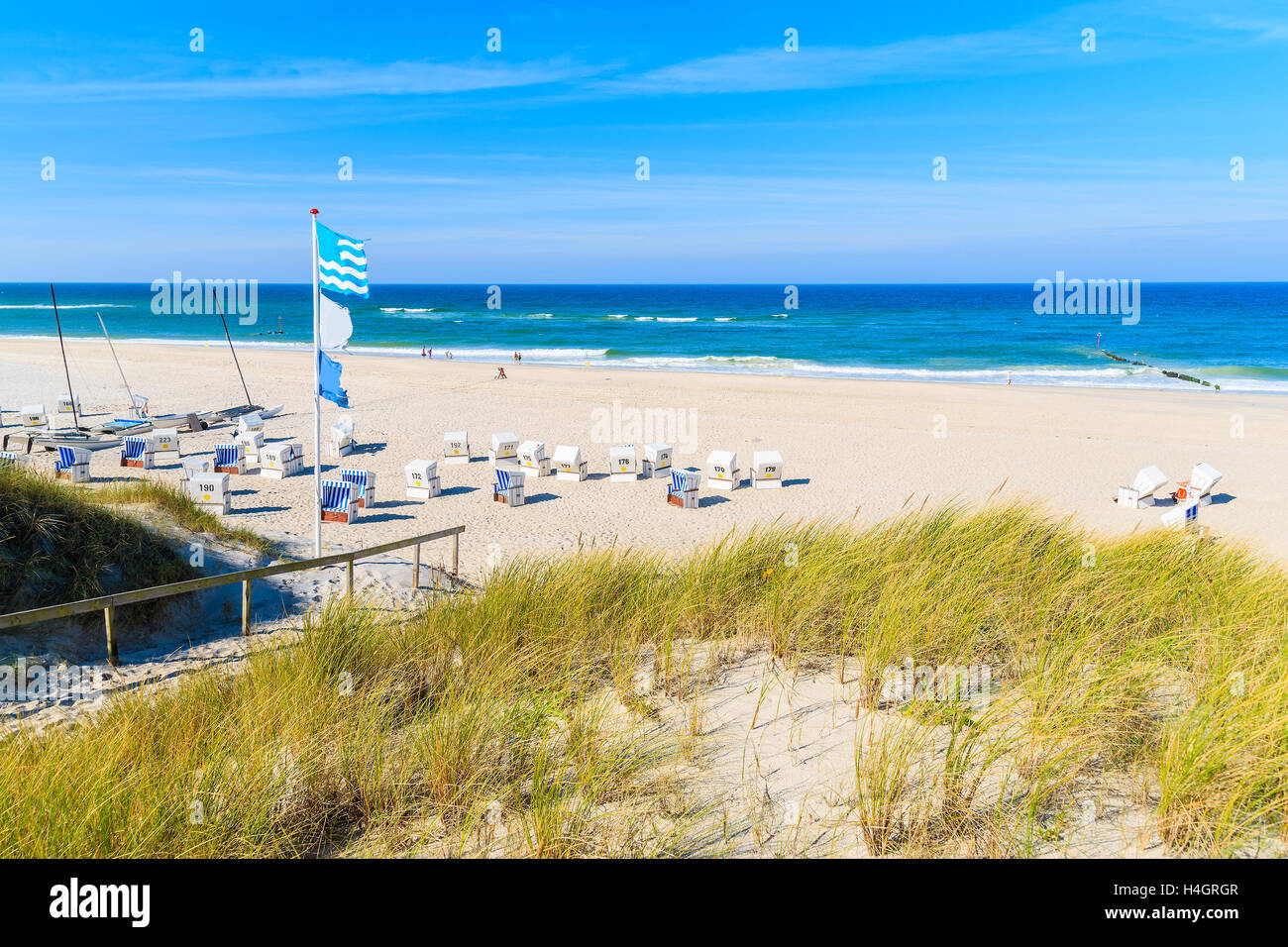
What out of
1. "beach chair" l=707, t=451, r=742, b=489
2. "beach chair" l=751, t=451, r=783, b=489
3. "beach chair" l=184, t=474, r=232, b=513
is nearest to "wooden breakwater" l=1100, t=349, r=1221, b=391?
"beach chair" l=751, t=451, r=783, b=489

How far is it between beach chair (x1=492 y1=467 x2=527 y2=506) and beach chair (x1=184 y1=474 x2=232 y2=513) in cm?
453

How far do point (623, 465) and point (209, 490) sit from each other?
7821mm

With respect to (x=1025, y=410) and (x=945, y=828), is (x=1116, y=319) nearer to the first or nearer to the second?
(x=1025, y=410)

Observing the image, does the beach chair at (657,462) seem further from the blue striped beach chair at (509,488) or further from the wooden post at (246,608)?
the wooden post at (246,608)

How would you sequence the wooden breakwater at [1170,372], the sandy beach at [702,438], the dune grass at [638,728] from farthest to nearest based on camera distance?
the wooden breakwater at [1170,372], the sandy beach at [702,438], the dune grass at [638,728]

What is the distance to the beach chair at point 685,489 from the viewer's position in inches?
582

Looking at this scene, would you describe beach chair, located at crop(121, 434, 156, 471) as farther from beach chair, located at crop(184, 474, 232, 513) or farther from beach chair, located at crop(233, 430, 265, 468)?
beach chair, located at crop(184, 474, 232, 513)

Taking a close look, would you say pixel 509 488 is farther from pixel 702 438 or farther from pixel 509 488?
pixel 702 438

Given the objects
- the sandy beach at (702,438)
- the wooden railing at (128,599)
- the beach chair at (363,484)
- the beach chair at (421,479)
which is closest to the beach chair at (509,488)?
the sandy beach at (702,438)

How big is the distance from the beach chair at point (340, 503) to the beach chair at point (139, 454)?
6118mm

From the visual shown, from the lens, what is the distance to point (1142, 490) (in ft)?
48.9
